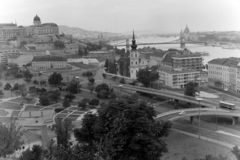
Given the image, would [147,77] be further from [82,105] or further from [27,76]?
[27,76]

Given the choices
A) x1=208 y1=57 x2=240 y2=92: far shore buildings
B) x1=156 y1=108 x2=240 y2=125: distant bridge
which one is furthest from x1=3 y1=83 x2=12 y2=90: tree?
x1=208 y1=57 x2=240 y2=92: far shore buildings

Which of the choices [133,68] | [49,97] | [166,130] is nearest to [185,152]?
[166,130]

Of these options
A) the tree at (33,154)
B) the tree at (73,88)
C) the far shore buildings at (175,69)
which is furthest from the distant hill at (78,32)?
the tree at (33,154)

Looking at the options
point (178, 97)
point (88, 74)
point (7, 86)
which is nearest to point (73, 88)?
point (7, 86)

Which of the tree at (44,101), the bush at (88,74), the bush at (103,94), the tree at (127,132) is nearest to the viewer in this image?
the tree at (127,132)

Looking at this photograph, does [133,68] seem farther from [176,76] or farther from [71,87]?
[71,87]

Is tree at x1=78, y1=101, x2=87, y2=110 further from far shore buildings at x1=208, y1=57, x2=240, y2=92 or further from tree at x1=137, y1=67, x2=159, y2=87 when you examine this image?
far shore buildings at x1=208, y1=57, x2=240, y2=92

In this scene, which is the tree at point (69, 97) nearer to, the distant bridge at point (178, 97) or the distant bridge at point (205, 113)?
the distant bridge at point (178, 97)
